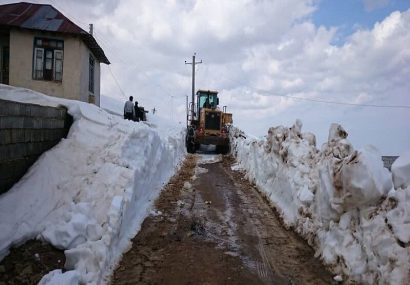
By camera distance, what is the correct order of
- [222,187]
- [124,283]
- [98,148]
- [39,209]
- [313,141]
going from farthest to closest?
[222,187]
[313,141]
[98,148]
[39,209]
[124,283]

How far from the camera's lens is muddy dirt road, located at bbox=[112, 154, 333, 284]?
5121 millimetres

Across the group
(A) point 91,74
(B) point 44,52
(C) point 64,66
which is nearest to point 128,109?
(C) point 64,66

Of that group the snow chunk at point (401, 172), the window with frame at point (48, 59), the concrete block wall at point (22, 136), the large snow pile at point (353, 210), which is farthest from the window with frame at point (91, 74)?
the snow chunk at point (401, 172)

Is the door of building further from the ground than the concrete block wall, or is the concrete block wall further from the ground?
the door of building

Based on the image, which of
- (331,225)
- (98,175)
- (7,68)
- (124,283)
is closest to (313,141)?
(331,225)

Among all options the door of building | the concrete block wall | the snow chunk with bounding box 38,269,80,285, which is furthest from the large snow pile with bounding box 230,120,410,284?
the door of building

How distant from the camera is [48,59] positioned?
17.6 metres

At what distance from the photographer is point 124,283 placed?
Answer: 15.9 feet

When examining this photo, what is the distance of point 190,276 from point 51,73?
1504 centimetres

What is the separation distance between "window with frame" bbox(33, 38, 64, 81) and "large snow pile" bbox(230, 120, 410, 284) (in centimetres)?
1310

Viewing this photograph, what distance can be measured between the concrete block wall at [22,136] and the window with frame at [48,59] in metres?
11.1

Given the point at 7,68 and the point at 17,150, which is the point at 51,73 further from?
the point at 17,150

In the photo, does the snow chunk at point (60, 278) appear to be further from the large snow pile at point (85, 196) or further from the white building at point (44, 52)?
the white building at point (44, 52)

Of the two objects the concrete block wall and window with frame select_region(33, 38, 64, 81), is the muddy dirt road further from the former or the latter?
window with frame select_region(33, 38, 64, 81)
